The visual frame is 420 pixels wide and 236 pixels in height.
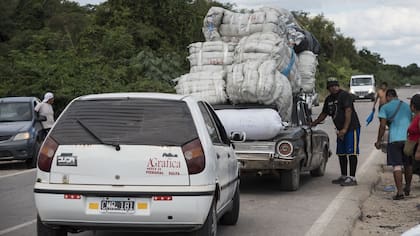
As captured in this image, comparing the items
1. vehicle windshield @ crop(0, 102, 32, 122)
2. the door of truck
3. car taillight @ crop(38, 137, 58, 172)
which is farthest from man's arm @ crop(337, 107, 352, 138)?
vehicle windshield @ crop(0, 102, 32, 122)

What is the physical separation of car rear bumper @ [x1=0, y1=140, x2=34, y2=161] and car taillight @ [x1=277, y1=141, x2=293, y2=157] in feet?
23.6

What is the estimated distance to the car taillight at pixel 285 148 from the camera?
34.5 ft

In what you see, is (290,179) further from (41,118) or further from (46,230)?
(41,118)

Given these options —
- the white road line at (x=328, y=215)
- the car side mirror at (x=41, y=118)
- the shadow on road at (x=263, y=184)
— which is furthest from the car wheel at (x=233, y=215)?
the car side mirror at (x=41, y=118)

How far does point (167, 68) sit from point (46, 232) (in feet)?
89.5

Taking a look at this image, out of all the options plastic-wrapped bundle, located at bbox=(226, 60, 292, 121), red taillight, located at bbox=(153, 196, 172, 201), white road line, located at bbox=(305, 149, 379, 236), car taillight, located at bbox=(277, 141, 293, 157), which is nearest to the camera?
red taillight, located at bbox=(153, 196, 172, 201)

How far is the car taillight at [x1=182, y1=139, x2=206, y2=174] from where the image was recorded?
20.5ft

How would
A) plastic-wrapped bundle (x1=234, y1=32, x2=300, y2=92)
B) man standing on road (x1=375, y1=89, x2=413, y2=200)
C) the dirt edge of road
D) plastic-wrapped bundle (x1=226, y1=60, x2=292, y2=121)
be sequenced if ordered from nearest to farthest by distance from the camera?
the dirt edge of road
man standing on road (x1=375, y1=89, x2=413, y2=200)
plastic-wrapped bundle (x1=226, y1=60, x2=292, y2=121)
plastic-wrapped bundle (x1=234, y1=32, x2=300, y2=92)

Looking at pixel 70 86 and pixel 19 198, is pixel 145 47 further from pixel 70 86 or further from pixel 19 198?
pixel 19 198

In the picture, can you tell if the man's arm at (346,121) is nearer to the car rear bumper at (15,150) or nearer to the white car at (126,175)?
the white car at (126,175)

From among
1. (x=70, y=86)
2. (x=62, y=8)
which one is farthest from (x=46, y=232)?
(x=62, y=8)

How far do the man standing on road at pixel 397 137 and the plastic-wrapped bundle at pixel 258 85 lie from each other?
5.42 ft

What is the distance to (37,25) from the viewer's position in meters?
54.8

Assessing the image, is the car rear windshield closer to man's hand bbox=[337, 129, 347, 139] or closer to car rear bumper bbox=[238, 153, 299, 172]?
car rear bumper bbox=[238, 153, 299, 172]
